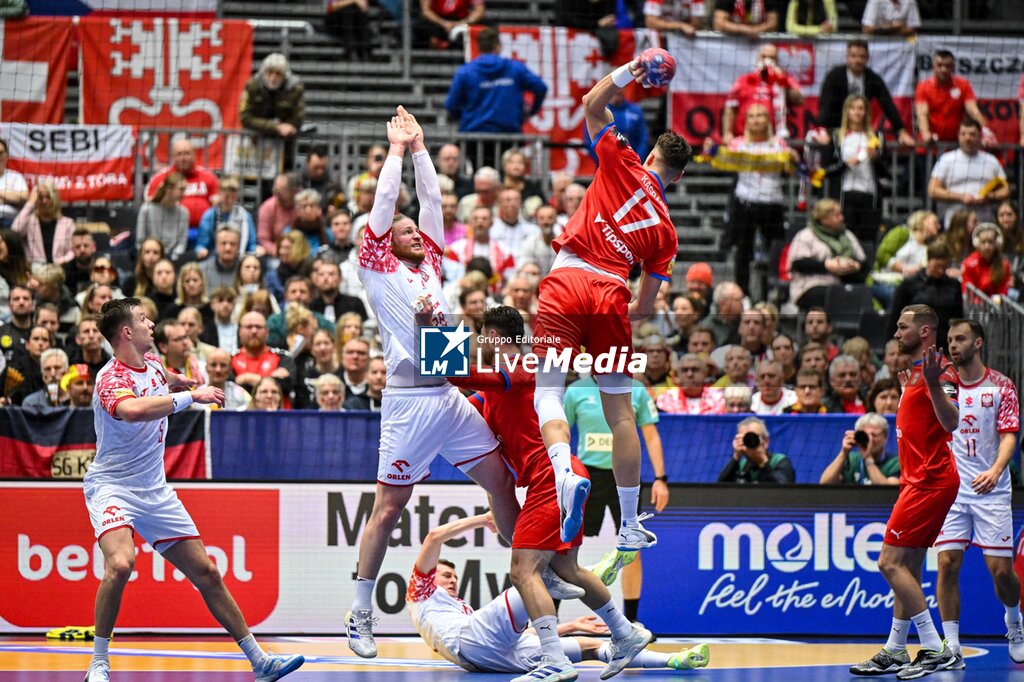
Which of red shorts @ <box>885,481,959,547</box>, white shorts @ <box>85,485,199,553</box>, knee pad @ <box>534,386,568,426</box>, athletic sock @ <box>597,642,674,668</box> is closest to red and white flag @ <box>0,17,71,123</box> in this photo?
white shorts @ <box>85,485,199,553</box>

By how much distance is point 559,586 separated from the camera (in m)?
9.16

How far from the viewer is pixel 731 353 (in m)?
12.9

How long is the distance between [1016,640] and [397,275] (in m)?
4.89

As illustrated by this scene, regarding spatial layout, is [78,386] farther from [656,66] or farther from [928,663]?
[928,663]

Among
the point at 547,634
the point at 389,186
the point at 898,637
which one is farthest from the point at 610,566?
the point at 389,186

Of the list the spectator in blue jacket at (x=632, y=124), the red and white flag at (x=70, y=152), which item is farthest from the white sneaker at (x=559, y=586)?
the red and white flag at (x=70, y=152)

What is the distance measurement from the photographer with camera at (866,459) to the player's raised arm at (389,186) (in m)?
4.43

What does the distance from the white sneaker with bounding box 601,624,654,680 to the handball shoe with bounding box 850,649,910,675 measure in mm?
1476

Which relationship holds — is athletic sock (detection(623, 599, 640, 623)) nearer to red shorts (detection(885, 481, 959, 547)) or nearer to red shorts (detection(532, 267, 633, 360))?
red shorts (detection(885, 481, 959, 547))

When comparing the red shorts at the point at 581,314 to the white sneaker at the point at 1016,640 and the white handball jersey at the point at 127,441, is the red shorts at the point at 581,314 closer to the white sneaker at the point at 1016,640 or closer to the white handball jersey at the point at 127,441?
the white handball jersey at the point at 127,441

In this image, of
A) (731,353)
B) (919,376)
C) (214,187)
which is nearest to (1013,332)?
(731,353)

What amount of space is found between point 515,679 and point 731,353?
5134mm

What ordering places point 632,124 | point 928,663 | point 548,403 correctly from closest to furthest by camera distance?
point 548,403 → point 928,663 → point 632,124

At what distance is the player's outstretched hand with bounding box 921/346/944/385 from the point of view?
350 inches
